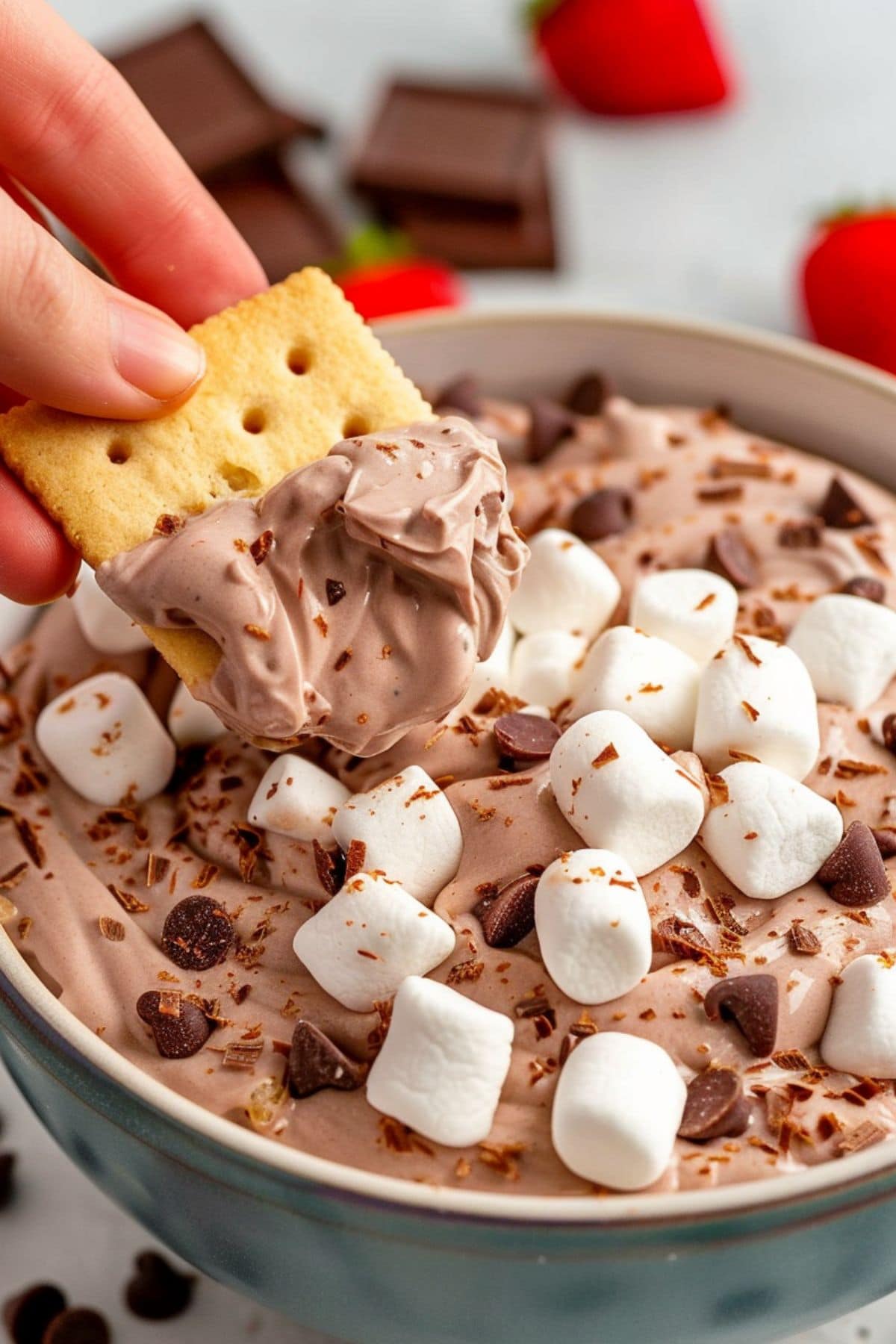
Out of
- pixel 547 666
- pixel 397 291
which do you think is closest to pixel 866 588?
pixel 547 666

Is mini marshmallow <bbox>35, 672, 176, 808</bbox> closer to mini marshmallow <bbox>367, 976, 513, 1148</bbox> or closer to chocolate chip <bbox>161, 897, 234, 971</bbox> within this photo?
chocolate chip <bbox>161, 897, 234, 971</bbox>

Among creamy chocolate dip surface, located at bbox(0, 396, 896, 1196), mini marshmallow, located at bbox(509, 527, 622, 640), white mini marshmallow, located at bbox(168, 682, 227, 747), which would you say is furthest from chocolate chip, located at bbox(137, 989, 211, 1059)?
mini marshmallow, located at bbox(509, 527, 622, 640)

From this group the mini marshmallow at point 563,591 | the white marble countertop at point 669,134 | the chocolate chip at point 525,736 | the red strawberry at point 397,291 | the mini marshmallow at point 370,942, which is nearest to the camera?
the mini marshmallow at point 370,942

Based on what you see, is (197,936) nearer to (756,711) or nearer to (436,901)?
(436,901)

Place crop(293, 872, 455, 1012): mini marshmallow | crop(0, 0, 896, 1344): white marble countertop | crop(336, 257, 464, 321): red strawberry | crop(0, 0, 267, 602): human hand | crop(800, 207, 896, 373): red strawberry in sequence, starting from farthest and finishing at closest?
1. crop(0, 0, 896, 1344): white marble countertop
2. crop(336, 257, 464, 321): red strawberry
3. crop(800, 207, 896, 373): red strawberry
4. crop(0, 0, 267, 602): human hand
5. crop(293, 872, 455, 1012): mini marshmallow

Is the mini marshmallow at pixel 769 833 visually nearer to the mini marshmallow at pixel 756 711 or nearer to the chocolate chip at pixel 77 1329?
the mini marshmallow at pixel 756 711

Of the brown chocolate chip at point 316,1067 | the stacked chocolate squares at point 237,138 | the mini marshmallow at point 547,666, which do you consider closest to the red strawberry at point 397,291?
the stacked chocolate squares at point 237,138
